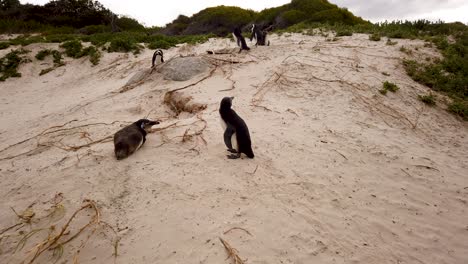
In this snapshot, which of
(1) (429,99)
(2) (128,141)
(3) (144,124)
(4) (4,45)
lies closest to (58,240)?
(2) (128,141)

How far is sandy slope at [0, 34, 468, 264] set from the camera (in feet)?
9.62

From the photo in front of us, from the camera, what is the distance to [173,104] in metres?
7.05

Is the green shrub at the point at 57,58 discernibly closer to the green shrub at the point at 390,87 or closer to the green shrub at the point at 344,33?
the green shrub at the point at 344,33

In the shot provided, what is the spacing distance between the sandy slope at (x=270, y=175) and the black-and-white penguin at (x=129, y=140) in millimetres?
140

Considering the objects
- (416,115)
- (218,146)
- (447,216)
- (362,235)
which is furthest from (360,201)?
(416,115)

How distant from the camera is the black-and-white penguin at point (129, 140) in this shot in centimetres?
423

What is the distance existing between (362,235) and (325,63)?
622 centimetres

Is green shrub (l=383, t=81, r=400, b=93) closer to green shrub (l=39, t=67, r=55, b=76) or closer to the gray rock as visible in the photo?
the gray rock

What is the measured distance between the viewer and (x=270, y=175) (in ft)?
12.9

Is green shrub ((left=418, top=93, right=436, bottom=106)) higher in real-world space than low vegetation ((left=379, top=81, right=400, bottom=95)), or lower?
lower

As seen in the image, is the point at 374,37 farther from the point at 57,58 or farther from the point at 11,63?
the point at 11,63

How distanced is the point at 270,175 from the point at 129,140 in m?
2.13

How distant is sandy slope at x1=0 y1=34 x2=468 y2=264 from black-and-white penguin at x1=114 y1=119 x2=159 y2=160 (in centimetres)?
14

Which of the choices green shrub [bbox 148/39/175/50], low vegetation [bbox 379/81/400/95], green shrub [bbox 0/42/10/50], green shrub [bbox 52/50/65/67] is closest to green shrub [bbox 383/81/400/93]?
low vegetation [bbox 379/81/400/95]
